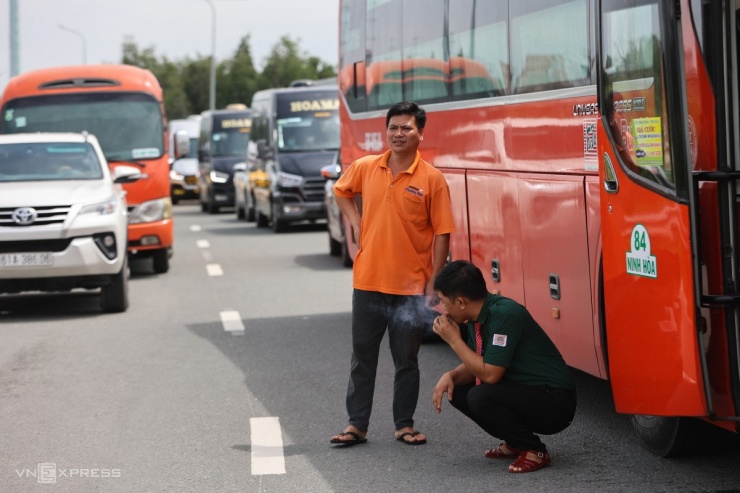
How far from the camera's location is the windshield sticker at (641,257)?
5.77 metres

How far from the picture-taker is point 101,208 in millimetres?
13805

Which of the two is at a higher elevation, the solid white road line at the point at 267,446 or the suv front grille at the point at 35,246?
the suv front grille at the point at 35,246

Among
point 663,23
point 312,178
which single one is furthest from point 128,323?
point 312,178

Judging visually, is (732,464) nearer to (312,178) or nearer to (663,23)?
(663,23)

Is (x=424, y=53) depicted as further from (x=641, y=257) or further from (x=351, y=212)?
(x=641, y=257)

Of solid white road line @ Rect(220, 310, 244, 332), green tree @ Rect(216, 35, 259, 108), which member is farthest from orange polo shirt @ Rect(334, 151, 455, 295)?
green tree @ Rect(216, 35, 259, 108)

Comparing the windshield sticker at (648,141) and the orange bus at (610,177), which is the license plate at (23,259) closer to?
the orange bus at (610,177)

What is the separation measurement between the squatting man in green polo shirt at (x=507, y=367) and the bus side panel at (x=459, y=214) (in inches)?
117

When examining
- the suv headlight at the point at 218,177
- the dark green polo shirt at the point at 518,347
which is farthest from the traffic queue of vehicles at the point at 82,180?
the suv headlight at the point at 218,177

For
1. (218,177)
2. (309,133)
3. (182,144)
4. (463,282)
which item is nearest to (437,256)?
(463,282)

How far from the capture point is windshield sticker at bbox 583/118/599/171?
692cm

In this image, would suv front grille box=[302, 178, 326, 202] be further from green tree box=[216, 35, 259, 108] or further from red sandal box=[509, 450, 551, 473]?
green tree box=[216, 35, 259, 108]

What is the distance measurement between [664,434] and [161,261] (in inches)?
502

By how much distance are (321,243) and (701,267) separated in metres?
18.3
